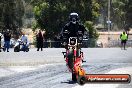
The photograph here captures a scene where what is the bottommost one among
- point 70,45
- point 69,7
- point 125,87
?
point 125,87

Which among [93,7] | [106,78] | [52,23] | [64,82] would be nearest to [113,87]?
[64,82]

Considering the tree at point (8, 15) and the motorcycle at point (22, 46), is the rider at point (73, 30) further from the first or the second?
the tree at point (8, 15)

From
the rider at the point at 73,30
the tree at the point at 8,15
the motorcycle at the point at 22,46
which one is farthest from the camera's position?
the tree at the point at 8,15

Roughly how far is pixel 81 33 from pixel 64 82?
9.10ft

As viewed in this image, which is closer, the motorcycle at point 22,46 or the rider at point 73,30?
the rider at point 73,30

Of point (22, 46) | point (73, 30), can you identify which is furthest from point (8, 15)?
point (73, 30)

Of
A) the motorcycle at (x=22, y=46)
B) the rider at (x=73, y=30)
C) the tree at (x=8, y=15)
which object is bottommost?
the motorcycle at (x=22, y=46)

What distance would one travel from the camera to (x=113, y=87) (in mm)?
10961

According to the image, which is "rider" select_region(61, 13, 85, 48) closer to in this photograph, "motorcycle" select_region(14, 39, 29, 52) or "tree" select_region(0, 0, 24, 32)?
"motorcycle" select_region(14, 39, 29, 52)

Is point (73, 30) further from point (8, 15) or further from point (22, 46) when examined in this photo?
point (8, 15)

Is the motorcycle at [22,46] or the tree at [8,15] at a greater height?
the tree at [8,15]

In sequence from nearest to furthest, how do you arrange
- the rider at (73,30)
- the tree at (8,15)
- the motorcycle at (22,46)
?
the rider at (73,30) < the motorcycle at (22,46) < the tree at (8,15)

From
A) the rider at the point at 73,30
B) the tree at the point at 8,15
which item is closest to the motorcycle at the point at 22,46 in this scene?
the rider at the point at 73,30

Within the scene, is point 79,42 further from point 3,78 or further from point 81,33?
point 3,78
